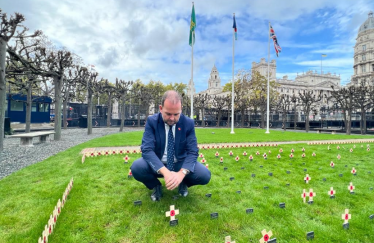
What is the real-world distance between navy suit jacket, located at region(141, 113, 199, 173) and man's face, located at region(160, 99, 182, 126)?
0.18 metres

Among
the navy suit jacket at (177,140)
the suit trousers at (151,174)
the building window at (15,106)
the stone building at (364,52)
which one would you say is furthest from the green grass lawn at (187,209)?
the stone building at (364,52)

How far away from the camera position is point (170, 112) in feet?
10.8

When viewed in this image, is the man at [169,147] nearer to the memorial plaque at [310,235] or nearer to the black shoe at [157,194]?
the black shoe at [157,194]

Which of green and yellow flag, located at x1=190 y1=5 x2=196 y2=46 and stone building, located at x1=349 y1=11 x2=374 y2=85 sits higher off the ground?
stone building, located at x1=349 y1=11 x2=374 y2=85

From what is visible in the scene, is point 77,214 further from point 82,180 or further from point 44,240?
point 82,180

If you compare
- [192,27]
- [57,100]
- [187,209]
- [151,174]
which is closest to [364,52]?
[192,27]

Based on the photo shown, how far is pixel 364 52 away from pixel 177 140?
101489 millimetres

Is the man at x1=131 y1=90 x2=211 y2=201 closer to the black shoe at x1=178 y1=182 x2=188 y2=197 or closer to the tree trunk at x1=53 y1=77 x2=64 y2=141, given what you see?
the black shoe at x1=178 y1=182 x2=188 y2=197

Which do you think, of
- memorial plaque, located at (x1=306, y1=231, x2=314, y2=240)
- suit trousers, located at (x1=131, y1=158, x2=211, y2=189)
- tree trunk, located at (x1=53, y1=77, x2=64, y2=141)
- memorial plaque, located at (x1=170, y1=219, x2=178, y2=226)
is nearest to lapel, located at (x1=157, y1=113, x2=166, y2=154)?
suit trousers, located at (x1=131, y1=158, x2=211, y2=189)

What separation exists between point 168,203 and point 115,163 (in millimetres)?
3581

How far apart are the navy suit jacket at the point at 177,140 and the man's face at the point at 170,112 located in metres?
0.18

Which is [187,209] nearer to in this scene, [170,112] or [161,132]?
[161,132]

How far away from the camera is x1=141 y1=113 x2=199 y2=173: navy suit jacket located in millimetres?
3402

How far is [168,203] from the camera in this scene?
358 centimetres
